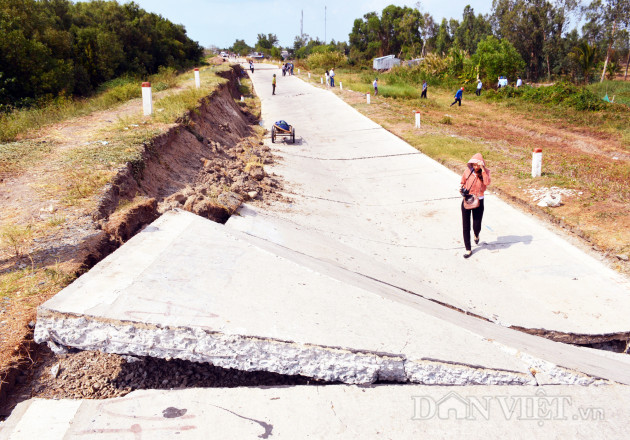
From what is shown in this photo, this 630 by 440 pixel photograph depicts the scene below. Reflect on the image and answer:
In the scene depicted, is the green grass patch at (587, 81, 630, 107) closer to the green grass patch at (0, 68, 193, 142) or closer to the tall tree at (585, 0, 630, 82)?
the tall tree at (585, 0, 630, 82)

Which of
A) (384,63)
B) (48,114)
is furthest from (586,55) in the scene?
(48,114)

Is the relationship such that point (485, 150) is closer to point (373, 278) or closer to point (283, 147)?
point (283, 147)

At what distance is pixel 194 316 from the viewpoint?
3277 mm

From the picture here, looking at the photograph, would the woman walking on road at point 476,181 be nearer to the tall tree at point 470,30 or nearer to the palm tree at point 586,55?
the palm tree at point 586,55

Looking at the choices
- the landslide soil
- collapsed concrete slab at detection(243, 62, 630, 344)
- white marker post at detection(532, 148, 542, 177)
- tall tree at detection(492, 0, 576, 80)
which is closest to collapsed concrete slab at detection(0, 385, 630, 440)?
the landslide soil

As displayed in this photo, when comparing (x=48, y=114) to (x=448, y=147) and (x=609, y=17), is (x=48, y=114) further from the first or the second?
(x=609, y=17)

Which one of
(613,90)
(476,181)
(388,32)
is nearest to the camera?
(476,181)

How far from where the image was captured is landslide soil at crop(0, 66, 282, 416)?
10.6ft

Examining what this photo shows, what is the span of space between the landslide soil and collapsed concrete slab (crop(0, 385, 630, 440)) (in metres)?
0.30

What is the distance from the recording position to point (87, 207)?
219 inches

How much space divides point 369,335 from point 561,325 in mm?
3352

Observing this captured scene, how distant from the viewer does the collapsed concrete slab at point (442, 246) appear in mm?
5711

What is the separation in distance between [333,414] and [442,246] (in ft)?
18.3

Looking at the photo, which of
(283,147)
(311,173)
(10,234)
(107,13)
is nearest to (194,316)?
(10,234)
